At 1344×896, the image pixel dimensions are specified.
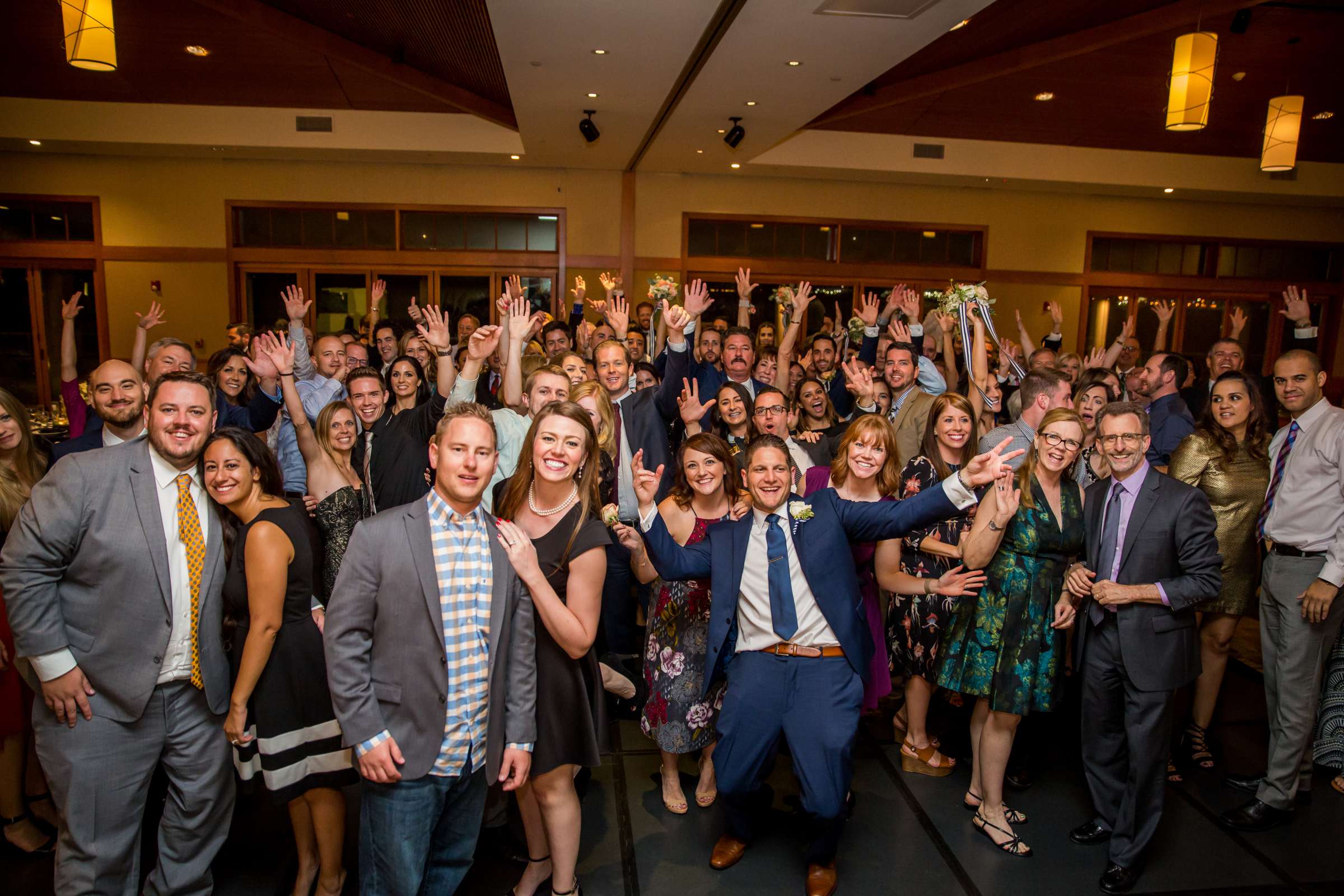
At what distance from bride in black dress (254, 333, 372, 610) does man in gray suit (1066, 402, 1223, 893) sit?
9.28 feet

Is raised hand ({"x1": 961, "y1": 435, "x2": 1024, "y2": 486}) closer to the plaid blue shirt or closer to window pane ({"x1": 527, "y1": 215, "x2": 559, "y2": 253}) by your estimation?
the plaid blue shirt

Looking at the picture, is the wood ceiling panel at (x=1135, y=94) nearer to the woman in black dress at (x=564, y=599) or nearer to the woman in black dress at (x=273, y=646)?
the woman in black dress at (x=564, y=599)

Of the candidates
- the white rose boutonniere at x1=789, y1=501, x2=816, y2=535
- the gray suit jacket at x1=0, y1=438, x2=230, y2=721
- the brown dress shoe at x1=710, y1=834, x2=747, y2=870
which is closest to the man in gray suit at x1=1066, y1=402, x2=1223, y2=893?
the white rose boutonniere at x1=789, y1=501, x2=816, y2=535

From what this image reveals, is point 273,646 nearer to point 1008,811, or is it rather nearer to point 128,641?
point 128,641

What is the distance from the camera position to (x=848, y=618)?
2674 millimetres

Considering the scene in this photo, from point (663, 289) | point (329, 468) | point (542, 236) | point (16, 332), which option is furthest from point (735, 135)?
point (16, 332)

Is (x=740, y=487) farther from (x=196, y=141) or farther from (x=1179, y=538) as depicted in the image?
(x=196, y=141)

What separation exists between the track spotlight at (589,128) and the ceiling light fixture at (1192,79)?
4515mm

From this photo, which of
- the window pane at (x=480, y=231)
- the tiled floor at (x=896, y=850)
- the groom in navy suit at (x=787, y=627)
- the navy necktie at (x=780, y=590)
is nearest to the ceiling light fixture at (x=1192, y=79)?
the tiled floor at (x=896, y=850)

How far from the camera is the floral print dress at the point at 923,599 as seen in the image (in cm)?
326

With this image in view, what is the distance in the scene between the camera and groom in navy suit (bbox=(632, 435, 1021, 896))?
2604 mm

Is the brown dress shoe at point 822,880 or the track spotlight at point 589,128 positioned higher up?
the track spotlight at point 589,128

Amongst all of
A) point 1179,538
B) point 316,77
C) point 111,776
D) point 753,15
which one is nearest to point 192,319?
point 316,77

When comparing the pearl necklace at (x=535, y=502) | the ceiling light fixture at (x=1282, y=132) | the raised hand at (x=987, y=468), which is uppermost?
the ceiling light fixture at (x=1282, y=132)
